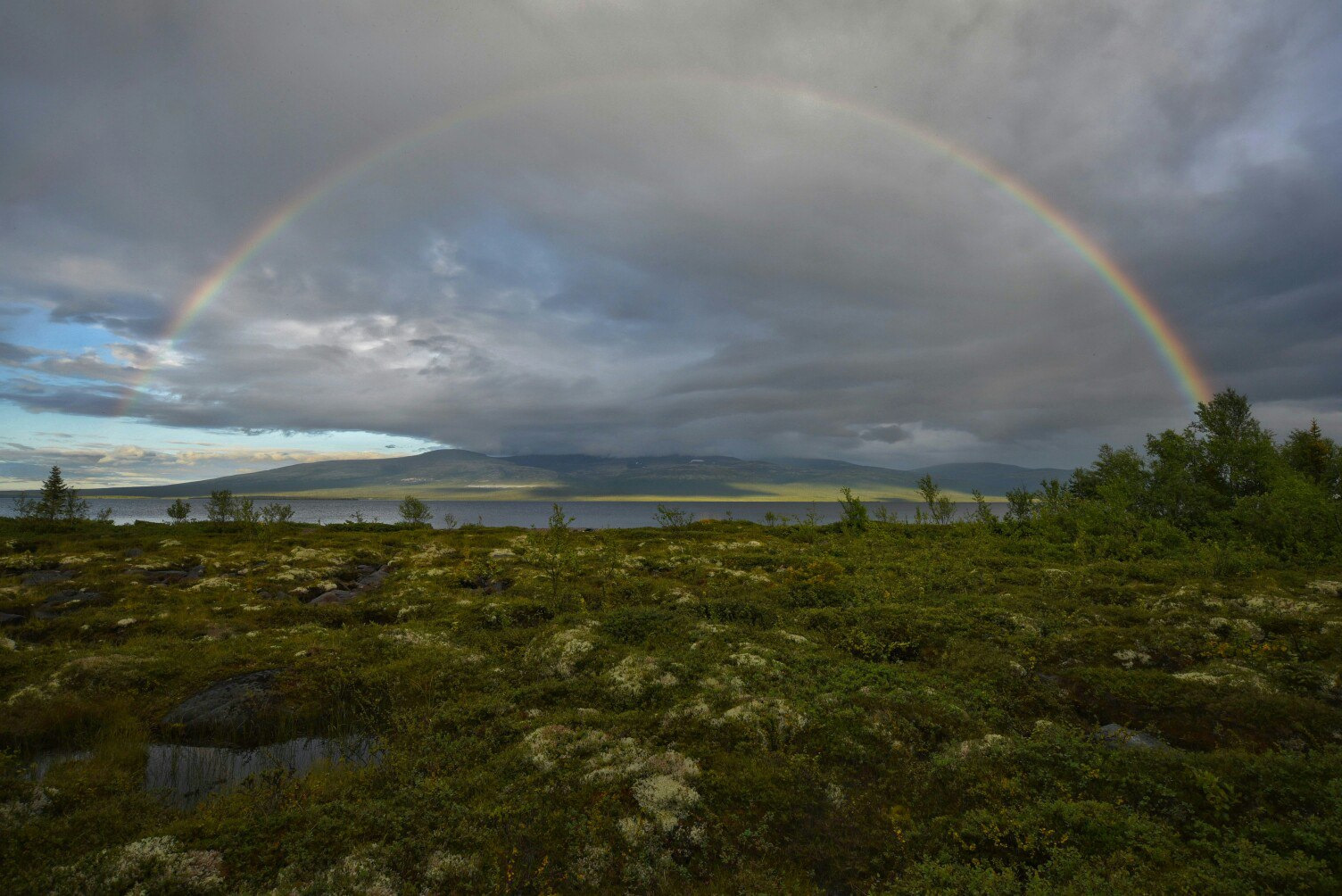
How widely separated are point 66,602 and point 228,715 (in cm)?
1918

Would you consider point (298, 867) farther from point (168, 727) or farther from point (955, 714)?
point (955, 714)

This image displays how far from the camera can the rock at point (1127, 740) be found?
10883 millimetres

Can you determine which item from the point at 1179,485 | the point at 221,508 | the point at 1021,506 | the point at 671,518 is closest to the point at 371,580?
the point at 671,518

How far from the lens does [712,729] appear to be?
12.4 metres

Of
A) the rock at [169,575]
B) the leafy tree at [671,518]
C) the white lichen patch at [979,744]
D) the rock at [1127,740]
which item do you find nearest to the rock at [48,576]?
the rock at [169,575]

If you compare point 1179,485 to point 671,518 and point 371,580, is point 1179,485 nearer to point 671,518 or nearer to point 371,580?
point 671,518

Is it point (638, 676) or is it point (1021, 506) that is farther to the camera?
point (1021, 506)

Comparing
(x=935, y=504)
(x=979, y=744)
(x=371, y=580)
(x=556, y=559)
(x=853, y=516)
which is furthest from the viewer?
(x=935, y=504)

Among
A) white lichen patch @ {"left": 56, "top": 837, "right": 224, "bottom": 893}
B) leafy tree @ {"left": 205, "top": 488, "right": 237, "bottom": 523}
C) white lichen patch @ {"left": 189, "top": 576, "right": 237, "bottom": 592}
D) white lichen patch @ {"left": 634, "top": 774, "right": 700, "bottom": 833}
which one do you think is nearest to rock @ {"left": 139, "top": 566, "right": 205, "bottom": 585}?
white lichen patch @ {"left": 189, "top": 576, "right": 237, "bottom": 592}

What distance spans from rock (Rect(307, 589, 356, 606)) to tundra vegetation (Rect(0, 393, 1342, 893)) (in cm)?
21

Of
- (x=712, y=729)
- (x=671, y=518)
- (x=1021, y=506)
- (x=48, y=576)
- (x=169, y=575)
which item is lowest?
(x=712, y=729)

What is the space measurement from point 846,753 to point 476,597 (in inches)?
823

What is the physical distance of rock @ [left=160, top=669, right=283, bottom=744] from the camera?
14844mm

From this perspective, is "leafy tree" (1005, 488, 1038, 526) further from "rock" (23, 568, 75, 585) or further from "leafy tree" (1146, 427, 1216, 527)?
"rock" (23, 568, 75, 585)
